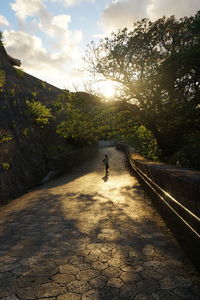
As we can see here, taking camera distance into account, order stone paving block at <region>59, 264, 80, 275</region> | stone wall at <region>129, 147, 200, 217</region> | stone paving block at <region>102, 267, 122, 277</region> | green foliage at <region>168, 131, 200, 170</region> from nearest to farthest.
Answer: stone paving block at <region>102, 267, 122, 277</region> → stone paving block at <region>59, 264, 80, 275</region> → stone wall at <region>129, 147, 200, 217</region> → green foliage at <region>168, 131, 200, 170</region>

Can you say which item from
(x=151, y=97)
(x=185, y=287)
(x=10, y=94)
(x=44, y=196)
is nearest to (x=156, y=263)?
(x=185, y=287)

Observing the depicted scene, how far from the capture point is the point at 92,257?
4.67 meters

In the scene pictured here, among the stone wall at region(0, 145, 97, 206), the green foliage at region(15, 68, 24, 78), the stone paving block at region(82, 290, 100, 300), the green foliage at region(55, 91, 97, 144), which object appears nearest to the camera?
the stone paving block at region(82, 290, 100, 300)

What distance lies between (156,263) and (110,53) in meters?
14.6

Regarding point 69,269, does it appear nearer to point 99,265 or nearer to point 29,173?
point 99,265

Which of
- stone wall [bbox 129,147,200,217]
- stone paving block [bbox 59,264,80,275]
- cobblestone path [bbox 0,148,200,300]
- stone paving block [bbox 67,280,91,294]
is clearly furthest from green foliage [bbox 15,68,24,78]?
stone paving block [bbox 67,280,91,294]

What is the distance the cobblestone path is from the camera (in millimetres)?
3561

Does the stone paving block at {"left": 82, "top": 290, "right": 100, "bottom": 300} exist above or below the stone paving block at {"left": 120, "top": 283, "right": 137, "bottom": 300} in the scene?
below

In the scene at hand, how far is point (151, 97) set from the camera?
47.6 ft

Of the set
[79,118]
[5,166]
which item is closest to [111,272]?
[5,166]

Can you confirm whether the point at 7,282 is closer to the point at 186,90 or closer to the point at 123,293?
the point at 123,293

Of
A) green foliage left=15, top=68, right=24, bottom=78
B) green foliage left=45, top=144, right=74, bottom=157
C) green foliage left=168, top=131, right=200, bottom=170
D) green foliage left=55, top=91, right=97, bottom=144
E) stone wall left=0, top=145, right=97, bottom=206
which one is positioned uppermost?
green foliage left=15, top=68, right=24, bottom=78

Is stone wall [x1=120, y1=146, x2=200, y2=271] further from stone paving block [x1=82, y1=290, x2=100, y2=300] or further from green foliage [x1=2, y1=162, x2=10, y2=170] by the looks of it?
green foliage [x1=2, y1=162, x2=10, y2=170]

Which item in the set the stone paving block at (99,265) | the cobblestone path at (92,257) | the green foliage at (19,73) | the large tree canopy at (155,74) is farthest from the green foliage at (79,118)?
the stone paving block at (99,265)
